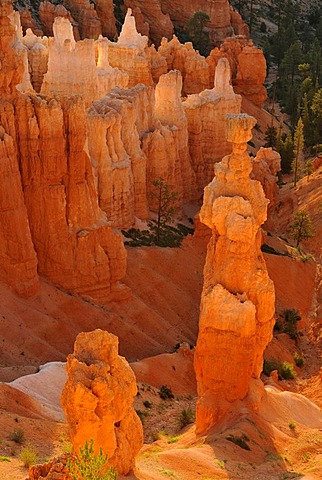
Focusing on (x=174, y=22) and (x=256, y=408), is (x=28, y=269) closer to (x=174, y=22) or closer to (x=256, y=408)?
(x=256, y=408)

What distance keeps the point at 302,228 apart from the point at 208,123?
25.6 ft

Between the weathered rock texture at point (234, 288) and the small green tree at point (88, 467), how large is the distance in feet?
34.0

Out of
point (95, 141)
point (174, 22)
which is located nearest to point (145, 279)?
point (95, 141)

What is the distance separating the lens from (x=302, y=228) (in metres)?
49.0

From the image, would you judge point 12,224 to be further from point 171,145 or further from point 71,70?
point 171,145

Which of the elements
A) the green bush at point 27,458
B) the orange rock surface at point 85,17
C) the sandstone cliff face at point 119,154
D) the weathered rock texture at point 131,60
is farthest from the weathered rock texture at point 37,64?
the green bush at point 27,458

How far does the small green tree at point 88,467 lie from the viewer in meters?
13.7

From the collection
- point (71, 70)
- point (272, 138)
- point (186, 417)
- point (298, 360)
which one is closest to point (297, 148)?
point (272, 138)

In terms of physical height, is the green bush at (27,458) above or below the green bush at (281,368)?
above

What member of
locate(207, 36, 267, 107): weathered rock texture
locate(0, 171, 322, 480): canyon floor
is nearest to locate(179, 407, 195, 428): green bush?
locate(0, 171, 322, 480): canyon floor

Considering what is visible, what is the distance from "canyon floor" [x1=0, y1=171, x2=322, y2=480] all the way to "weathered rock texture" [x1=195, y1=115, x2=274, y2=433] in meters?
1.07

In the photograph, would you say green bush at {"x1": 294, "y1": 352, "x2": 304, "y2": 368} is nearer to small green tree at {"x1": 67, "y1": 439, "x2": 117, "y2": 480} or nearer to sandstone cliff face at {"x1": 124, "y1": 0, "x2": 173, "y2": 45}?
small green tree at {"x1": 67, "y1": 439, "x2": 117, "y2": 480}

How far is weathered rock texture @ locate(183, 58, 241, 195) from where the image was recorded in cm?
4931

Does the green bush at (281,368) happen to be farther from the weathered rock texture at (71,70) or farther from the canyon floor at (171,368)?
the weathered rock texture at (71,70)
